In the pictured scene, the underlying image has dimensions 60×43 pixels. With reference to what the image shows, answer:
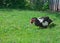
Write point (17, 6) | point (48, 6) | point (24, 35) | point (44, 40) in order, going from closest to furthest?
point (44, 40) < point (24, 35) < point (48, 6) < point (17, 6)

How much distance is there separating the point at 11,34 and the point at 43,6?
17.4 feet

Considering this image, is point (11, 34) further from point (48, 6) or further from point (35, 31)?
point (48, 6)

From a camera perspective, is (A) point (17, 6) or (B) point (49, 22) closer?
(B) point (49, 22)

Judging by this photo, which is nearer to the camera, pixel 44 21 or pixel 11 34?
pixel 11 34

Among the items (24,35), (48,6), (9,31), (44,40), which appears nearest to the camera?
(44,40)

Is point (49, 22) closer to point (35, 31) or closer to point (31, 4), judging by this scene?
point (35, 31)

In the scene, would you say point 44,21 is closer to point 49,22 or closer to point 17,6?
point 49,22

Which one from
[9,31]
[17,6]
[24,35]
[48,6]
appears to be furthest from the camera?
[17,6]

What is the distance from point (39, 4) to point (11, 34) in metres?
5.58

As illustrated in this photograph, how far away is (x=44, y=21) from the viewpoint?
8.82 metres

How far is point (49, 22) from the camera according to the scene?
29.3 ft

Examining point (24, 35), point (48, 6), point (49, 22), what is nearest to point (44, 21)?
point (49, 22)

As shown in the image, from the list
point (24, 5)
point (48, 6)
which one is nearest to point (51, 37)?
point (48, 6)

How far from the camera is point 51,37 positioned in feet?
25.4
